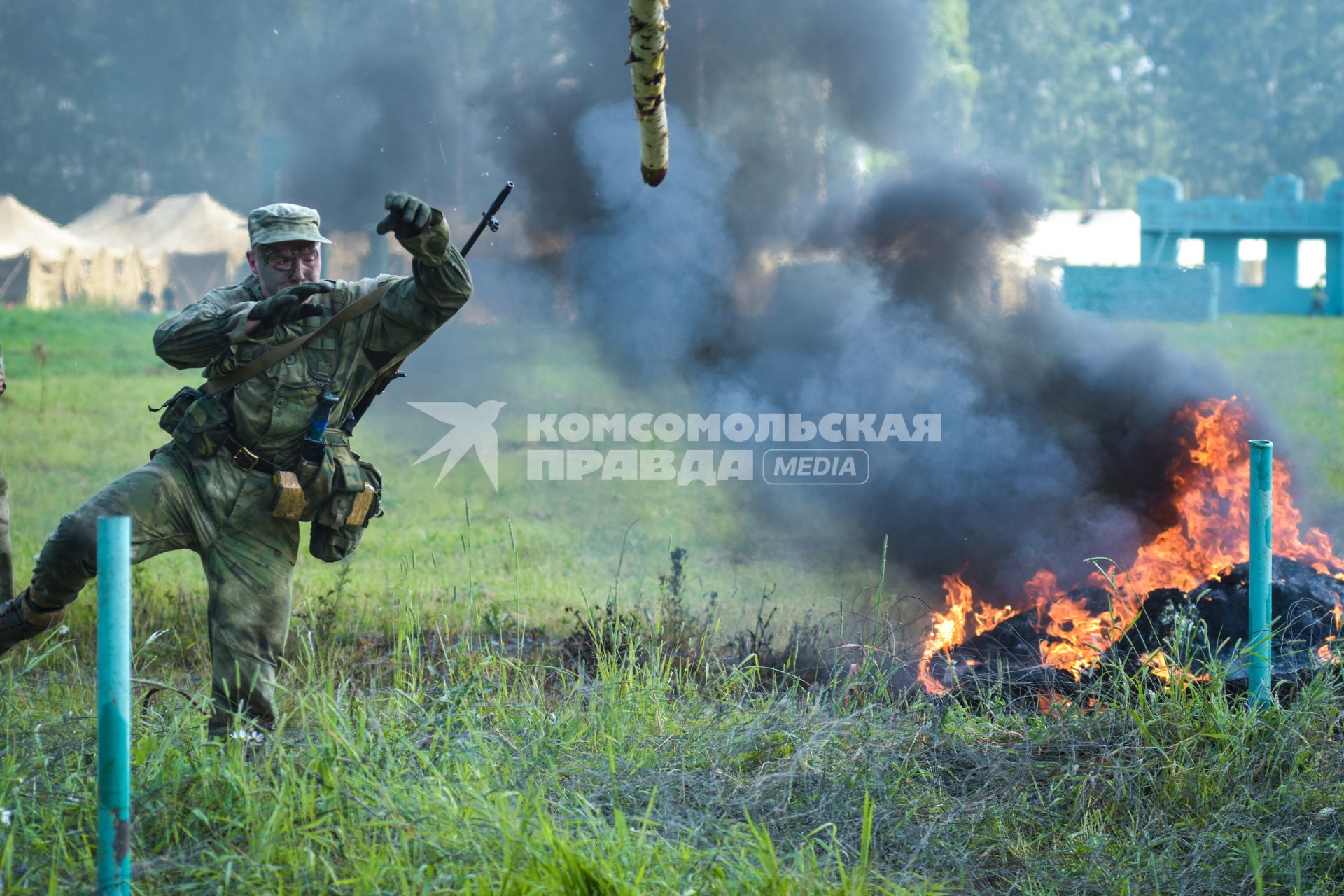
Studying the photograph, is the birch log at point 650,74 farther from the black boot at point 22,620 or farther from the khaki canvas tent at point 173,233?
the khaki canvas tent at point 173,233

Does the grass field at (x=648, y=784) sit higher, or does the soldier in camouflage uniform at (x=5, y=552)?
the soldier in camouflage uniform at (x=5, y=552)

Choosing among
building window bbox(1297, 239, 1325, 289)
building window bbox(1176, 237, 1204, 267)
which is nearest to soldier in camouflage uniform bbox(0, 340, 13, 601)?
building window bbox(1176, 237, 1204, 267)

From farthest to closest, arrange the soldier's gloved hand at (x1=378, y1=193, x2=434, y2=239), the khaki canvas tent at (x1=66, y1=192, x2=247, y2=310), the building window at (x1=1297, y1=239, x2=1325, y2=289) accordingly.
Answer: the building window at (x1=1297, y1=239, x2=1325, y2=289), the khaki canvas tent at (x1=66, y1=192, x2=247, y2=310), the soldier's gloved hand at (x1=378, y1=193, x2=434, y2=239)

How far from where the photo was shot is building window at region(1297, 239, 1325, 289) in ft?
85.7

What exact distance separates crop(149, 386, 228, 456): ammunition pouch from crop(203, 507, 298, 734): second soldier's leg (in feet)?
0.75

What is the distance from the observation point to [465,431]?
10.6m

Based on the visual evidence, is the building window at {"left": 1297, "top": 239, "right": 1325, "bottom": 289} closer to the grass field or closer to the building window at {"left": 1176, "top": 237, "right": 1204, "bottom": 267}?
the building window at {"left": 1176, "top": 237, "right": 1204, "bottom": 267}

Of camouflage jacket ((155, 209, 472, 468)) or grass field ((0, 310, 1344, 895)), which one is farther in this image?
camouflage jacket ((155, 209, 472, 468))

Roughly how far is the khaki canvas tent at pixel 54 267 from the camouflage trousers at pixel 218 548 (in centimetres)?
1866

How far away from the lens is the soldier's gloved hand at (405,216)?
3748mm

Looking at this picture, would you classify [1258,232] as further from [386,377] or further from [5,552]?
[5,552]

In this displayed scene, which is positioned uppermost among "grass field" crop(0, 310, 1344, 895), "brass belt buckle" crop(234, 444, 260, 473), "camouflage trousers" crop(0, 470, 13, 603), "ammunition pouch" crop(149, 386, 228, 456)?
"ammunition pouch" crop(149, 386, 228, 456)

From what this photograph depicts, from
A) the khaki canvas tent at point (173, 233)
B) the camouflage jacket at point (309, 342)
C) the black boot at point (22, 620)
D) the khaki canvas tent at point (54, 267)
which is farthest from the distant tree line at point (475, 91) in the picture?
the black boot at point (22, 620)

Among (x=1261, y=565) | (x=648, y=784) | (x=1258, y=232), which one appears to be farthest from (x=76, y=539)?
(x=1258, y=232)
